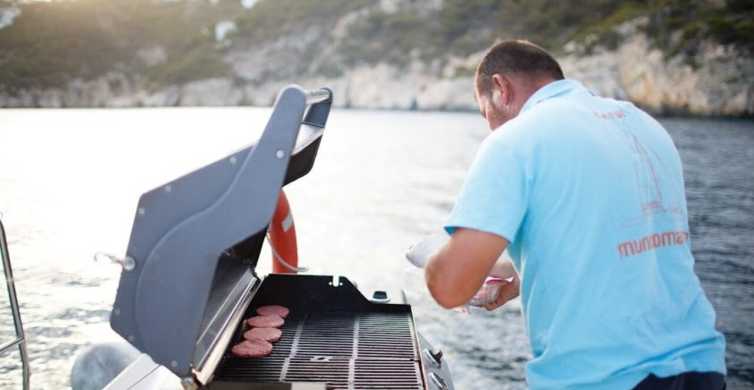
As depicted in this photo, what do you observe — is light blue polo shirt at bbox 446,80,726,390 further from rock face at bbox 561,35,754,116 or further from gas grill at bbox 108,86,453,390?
rock face at bbox 561,35,754,116

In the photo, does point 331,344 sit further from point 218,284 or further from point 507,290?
point 507,290

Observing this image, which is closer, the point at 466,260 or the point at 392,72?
the point at 466,260

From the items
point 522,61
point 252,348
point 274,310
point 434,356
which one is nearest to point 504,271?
point 434,356

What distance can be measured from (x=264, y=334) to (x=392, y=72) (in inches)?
3546

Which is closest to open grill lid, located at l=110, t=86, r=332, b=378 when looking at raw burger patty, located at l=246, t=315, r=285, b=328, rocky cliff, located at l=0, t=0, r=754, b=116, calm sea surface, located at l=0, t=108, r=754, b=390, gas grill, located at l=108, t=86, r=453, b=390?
gas grill, located at l=108, t=86, r=453, b=390

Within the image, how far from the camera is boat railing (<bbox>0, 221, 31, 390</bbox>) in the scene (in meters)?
2.33

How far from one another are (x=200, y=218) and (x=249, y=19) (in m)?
124

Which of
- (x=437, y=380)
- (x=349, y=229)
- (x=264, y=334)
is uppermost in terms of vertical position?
(x=264, y=334)

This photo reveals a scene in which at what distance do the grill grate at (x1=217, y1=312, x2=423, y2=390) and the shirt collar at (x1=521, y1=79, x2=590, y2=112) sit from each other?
1.03 meters

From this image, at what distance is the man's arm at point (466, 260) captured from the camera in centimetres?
161

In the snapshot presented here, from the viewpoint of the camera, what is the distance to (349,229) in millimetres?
13625

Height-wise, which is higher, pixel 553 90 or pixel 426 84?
pixel 553 90

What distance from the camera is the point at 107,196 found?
17219mm

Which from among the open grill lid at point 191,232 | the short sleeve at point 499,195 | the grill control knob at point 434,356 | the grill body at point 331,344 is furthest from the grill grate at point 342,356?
the short sleeve at point 499,195
